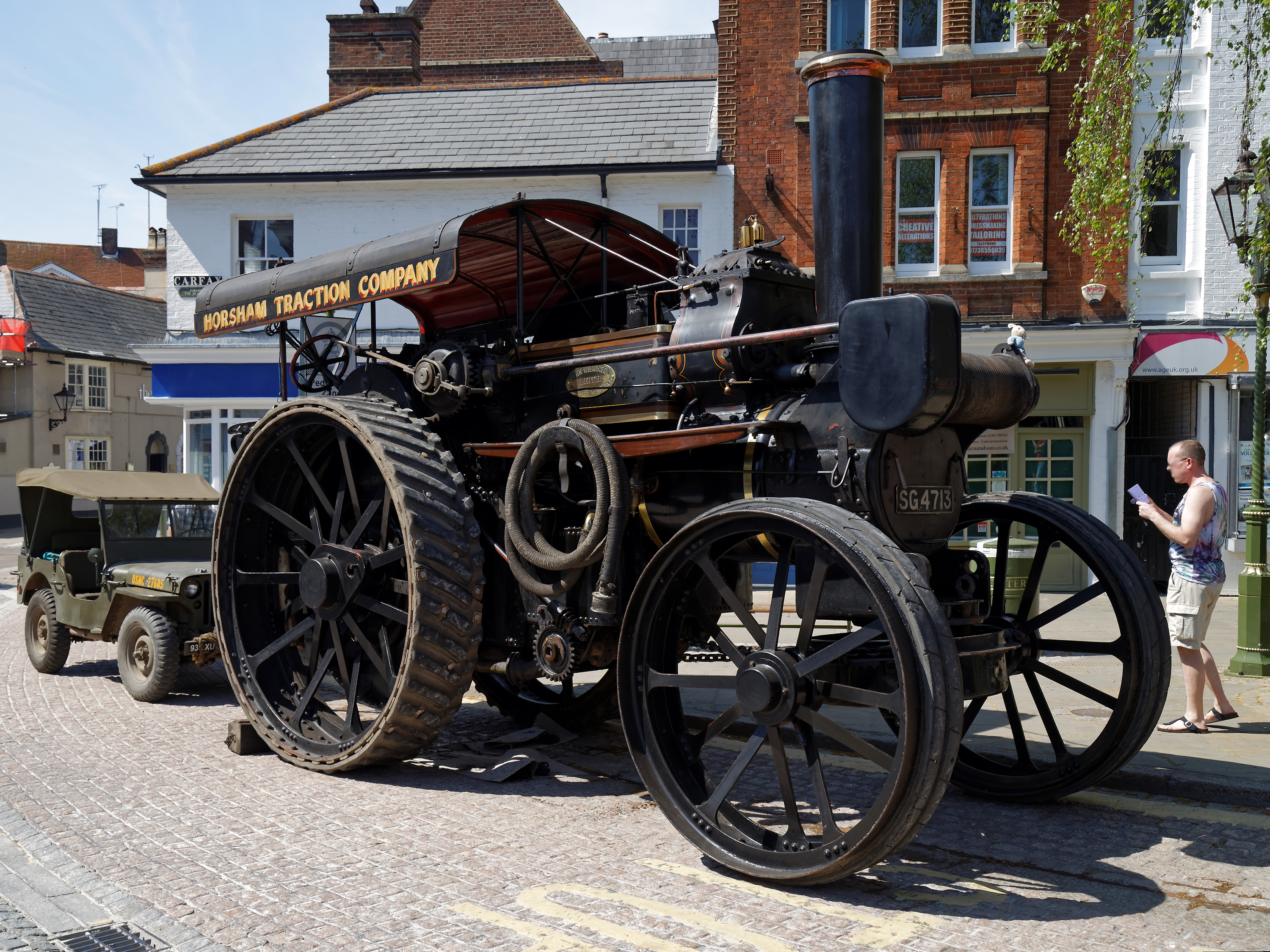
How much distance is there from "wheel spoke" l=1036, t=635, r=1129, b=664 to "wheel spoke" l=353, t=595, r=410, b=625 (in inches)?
123

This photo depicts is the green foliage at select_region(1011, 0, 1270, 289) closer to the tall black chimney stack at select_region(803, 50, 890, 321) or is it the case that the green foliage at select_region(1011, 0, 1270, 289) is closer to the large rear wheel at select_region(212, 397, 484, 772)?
the tall black chimney stack at select_region(803, 50, 890, 321)

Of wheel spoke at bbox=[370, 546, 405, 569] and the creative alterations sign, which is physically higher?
the creative alterations sign

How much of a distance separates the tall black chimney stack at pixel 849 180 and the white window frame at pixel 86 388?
34.7 metres

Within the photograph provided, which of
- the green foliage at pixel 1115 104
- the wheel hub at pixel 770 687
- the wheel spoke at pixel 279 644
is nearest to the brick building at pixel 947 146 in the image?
the green foliage at pixel 1115 104

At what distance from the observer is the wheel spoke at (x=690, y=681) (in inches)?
171

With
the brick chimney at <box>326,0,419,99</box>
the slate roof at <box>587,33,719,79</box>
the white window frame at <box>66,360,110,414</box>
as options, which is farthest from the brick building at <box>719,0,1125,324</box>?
the white window frame at <box>66,360,110,414</box>

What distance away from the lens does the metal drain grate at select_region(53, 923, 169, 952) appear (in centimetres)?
366

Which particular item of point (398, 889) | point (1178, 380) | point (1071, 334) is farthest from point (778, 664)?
point (1178, 380)

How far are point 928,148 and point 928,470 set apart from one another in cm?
1211

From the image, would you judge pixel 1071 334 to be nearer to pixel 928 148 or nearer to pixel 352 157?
pixel 928 148

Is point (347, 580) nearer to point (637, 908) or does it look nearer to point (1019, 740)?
point (637, 908)

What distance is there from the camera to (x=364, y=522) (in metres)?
→ 6.03

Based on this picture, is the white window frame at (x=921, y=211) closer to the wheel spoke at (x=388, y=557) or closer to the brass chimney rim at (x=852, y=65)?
the brass chimney rim at (x=852, y=65)

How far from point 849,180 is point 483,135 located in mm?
14373
